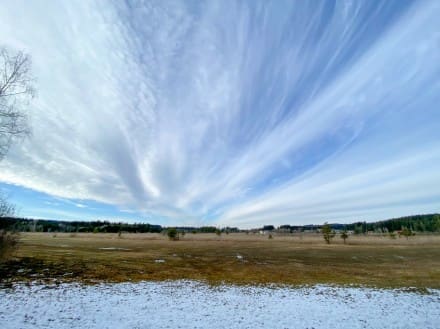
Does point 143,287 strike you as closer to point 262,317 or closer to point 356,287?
point 262,317

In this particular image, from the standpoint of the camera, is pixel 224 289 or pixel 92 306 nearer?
pixel 92 306

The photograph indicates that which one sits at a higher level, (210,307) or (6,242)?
(6,242)

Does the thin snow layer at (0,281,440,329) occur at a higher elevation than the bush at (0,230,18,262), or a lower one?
lower

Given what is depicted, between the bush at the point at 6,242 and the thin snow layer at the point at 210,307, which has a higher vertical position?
the bush at the point at 6,242

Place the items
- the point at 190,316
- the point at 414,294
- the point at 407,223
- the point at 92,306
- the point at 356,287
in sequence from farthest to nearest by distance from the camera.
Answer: the point at 407,223
the point at 356,287
the point at 414,294
the point at 92,306
the point at 190,316

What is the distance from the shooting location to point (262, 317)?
11.2 meters

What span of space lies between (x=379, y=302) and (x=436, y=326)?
3.74 meters

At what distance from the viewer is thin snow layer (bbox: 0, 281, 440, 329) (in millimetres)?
10242

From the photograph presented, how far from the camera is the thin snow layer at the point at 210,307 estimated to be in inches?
403

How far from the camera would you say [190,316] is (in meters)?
11.2

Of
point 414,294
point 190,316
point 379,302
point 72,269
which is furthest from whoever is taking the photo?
point 72,269

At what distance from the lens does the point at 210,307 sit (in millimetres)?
12523

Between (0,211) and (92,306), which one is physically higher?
(0,211)

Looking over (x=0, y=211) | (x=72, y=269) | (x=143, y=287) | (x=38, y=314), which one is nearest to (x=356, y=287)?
(x=143, y=287)
